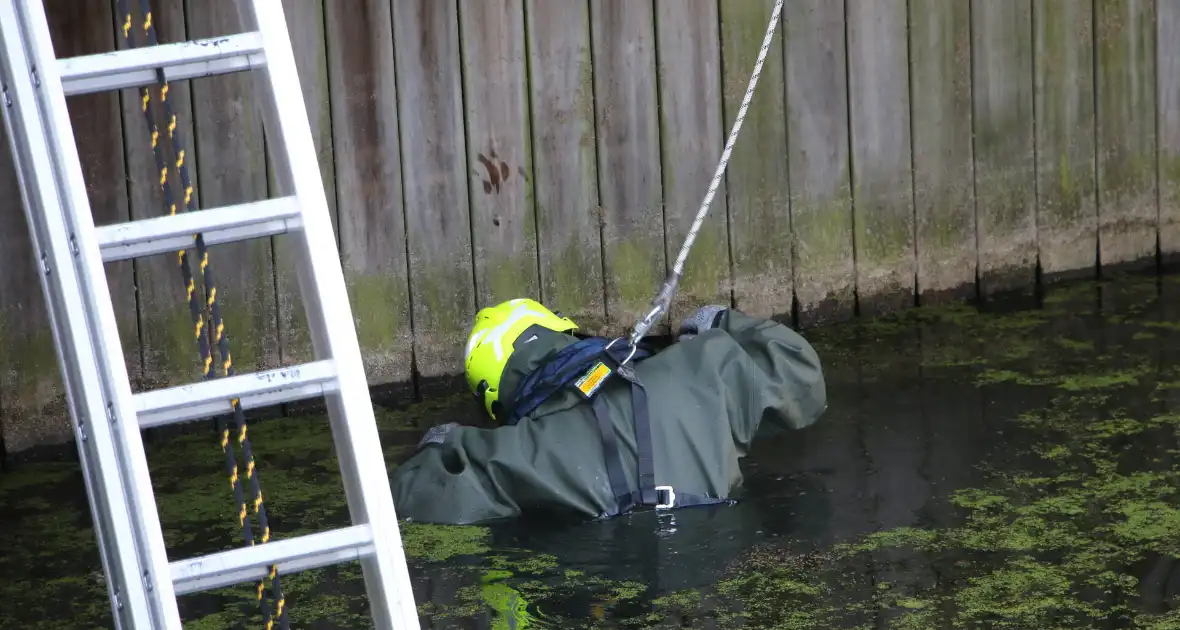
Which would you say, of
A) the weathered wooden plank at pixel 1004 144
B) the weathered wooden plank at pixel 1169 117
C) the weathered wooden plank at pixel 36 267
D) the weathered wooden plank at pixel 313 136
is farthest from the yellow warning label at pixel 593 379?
the weathered wooden plank at pixel 1169 117

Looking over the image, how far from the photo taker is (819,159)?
622cm

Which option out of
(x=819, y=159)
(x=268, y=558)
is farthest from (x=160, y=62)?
(x=819, y=159)

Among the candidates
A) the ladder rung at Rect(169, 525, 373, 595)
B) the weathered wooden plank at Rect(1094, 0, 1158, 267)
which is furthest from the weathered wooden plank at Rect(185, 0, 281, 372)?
the weathered wooden plank at Rect(1094, 0, 1158, 267)

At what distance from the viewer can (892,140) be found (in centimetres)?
632

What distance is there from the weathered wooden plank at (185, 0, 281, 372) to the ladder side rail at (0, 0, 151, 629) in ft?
7.75

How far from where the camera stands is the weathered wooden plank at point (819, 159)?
611 cm

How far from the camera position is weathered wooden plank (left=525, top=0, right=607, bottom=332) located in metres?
5.74

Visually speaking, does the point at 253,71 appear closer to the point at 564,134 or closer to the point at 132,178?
the point at 132,178

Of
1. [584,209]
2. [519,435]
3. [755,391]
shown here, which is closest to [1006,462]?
[755,391]

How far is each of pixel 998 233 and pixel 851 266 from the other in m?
0.68

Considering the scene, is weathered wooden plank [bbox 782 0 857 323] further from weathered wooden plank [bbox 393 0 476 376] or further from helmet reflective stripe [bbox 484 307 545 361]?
helmet reflective stripe [bbox 484 307 545 361]

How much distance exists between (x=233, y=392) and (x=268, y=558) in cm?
28

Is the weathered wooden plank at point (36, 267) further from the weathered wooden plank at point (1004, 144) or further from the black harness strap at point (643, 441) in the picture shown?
the weathered wooden plank at point (1004, 144)

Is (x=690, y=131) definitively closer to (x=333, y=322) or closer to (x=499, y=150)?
(x=499, y=150)
